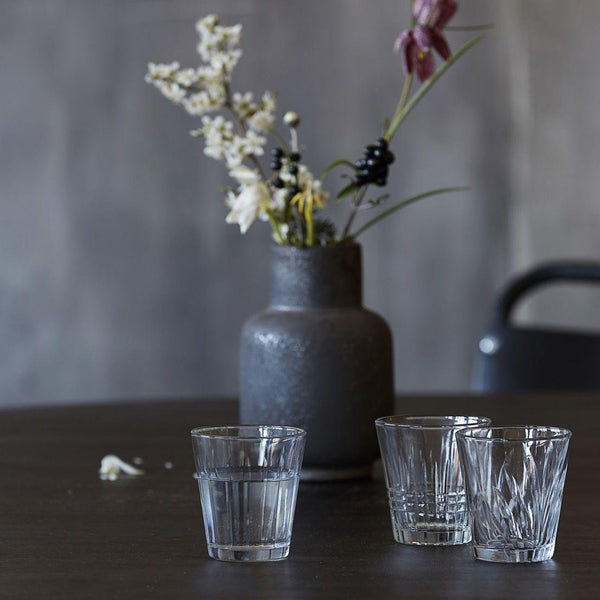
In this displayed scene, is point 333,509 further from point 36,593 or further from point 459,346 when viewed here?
point 459,346

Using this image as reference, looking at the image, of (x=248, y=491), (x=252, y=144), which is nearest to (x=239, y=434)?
(x=248, y=491)

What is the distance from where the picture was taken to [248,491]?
2.43ft

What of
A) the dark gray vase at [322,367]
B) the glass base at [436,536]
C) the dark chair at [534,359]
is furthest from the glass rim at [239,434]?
the dark chair at [534,359]

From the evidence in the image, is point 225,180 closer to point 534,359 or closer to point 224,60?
point 534,359

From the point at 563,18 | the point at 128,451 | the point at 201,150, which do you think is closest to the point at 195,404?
the point at 128,451

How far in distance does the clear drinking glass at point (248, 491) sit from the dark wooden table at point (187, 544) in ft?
0.05

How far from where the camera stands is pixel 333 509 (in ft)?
Answer: 3.12

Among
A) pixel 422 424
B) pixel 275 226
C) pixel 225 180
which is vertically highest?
pixel 225 180

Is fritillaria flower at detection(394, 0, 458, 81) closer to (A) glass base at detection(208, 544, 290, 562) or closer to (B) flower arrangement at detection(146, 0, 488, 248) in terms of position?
(B) flower arrangement at detection(146, 0, 488, 248)

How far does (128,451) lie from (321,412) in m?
0.29

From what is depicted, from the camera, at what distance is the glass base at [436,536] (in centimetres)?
79

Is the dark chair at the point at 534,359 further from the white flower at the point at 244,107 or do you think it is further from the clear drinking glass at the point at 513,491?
the clear drinking glass at the point at 513,491

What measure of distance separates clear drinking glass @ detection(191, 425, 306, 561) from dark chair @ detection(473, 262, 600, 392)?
4.37 ft

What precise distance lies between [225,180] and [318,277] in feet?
7.76
